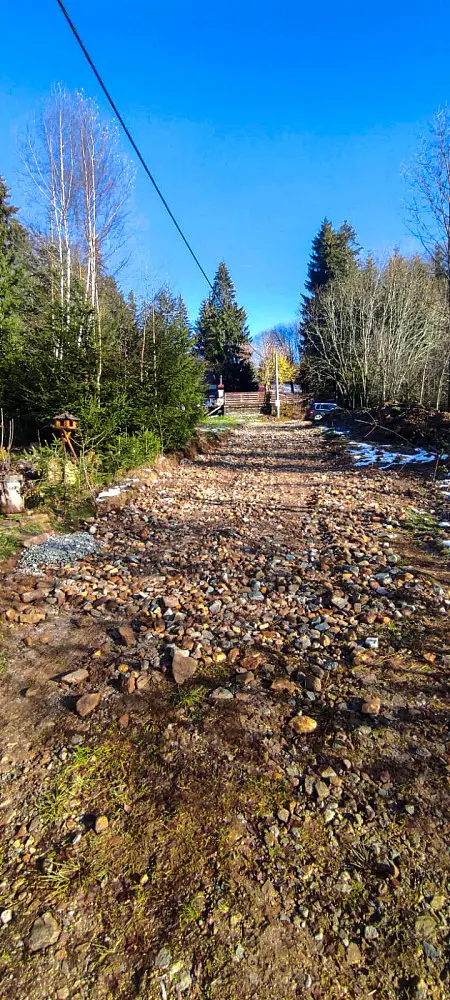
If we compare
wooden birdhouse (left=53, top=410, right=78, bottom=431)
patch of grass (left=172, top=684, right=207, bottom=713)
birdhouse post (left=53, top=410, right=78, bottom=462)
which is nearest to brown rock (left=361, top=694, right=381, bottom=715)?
patch of grass (left=172, top=684, right=207, bottom=713)

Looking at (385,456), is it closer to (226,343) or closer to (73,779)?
(73,779)

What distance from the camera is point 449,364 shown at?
538 inches

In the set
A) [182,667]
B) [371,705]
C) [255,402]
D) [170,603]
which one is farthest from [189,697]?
[255,402]

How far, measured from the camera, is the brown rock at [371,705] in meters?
2.16

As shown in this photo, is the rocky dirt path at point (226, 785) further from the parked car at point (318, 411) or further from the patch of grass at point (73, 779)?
the parked car at point (318, 411)

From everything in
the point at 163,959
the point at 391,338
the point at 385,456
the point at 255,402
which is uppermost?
the point at 391,338

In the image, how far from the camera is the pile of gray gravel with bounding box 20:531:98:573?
4.07m

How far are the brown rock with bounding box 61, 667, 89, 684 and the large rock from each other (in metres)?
1.16

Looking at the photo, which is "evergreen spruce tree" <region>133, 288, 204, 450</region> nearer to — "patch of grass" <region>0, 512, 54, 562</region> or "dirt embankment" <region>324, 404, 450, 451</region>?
"patch of grass" <region>0, 512, 54, 562</region>

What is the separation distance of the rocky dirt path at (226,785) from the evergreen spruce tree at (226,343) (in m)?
37.8

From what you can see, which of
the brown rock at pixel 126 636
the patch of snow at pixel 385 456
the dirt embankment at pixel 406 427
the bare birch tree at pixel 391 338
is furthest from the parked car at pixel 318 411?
the brown rock at pixel 126 636

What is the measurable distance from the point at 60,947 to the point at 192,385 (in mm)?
10662

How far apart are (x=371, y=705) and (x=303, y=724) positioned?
377 millimetres

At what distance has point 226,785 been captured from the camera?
1.78m
